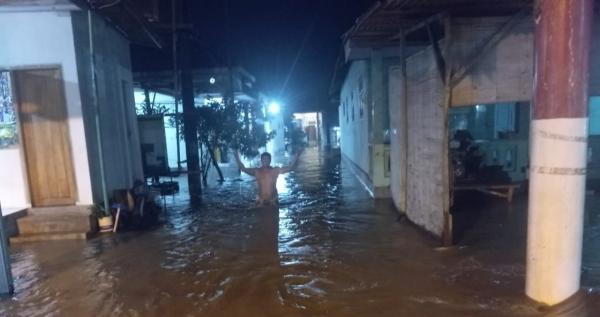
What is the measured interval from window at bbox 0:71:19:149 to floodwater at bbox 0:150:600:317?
2.13 m

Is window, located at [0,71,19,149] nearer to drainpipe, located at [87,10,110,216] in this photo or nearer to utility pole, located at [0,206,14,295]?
drainpipe, located at [87,10,110,216]

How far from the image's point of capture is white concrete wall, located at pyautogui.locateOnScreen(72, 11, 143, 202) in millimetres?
7428

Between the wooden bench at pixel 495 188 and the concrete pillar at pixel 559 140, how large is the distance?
420 cm

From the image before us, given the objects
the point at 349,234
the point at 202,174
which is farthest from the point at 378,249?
the point at 202,174

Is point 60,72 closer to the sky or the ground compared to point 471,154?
closer to the sky

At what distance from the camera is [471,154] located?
9062mm

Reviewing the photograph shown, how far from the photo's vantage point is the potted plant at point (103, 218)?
7.34 meters

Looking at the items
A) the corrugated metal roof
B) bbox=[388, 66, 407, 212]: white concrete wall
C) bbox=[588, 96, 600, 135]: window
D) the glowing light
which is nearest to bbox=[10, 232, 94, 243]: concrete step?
bbox=[388, 66, 407, 212]: white concrete wall

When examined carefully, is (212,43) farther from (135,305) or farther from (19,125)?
(135,305)

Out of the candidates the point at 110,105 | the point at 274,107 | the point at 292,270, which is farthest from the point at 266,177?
the point at 274,107

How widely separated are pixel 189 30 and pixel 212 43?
17.6 feet

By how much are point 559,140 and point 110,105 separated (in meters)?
8.49

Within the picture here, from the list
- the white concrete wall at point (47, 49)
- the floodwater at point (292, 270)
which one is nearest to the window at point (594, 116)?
the floodwater at point (292, 270)

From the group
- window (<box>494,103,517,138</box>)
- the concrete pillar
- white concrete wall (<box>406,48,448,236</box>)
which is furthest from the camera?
→ window (<box>494,103,517,138</box>)
